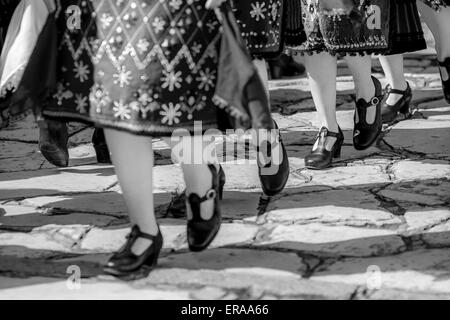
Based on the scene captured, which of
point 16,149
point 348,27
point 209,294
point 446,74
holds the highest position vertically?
point 348,27

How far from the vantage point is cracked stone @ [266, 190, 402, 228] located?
4.06 metres

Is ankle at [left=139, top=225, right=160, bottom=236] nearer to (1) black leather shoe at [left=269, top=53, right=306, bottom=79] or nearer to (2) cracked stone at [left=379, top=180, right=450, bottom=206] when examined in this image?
(2) cracked stone at [left=379, top=180, right=450, bottom=206]

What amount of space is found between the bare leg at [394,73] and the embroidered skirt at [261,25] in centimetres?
155

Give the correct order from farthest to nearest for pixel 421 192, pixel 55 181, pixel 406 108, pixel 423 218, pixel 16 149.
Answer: pixel 406 108
pixel 16 149
pixel 55 181
pixel 421 192
pixel 423 218

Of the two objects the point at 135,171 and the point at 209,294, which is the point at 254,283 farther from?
the point at 135,171

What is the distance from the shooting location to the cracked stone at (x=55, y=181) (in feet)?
15.4

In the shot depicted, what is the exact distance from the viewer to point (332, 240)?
384 cm

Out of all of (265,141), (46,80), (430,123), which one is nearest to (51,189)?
(265,141)

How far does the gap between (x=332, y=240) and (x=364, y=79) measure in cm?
133

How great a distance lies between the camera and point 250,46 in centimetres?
425

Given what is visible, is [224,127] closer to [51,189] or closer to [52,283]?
[52,283]

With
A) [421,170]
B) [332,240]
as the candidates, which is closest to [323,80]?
[421,170]

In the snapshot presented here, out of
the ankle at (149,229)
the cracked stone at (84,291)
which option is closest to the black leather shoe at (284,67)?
the ankle at (149,229)

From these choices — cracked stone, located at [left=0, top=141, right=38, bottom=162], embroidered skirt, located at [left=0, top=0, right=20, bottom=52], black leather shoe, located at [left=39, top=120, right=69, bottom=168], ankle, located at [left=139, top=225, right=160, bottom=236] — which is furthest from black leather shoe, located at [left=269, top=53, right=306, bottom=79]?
ankle, located at [left=139, top=225, right=160, bottom=236]
